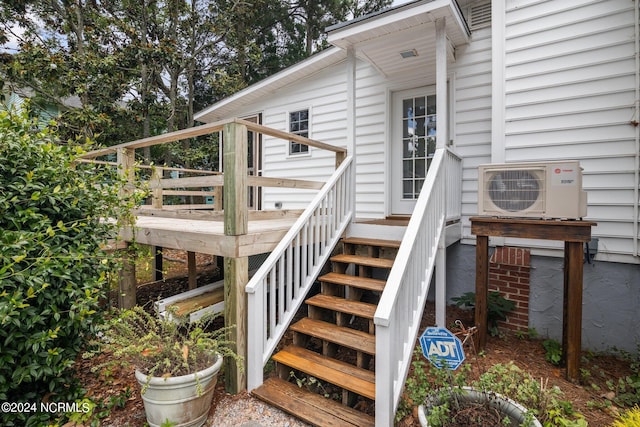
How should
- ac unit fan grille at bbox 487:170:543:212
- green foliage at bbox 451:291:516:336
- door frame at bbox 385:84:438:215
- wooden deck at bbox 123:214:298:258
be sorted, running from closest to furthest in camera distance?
1. wooden deck at bbox 123:214:298:258
2. ac unit fan grille at bbox 487:170:543:212
3. green foliage at bbox 451:291:516:336
4. door frame at bbox 385:84:438:215

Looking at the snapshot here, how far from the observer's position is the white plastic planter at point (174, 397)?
2.00m

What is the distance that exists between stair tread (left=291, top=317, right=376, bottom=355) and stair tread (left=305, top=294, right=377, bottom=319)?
0.15 metres

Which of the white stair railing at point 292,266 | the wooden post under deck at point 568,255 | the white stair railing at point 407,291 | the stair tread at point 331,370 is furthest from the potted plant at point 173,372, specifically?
the wooden post under deck at point 568,255

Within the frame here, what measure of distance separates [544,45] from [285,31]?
11548mm

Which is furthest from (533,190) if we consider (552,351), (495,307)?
(552,351)

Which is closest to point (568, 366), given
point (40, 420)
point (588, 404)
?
point (588, 404)

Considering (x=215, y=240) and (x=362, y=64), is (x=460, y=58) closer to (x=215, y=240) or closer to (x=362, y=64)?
(x=362, y=64)

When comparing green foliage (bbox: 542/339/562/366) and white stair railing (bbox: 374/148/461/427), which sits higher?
white stair railing (bbox: 374/148/461/427)

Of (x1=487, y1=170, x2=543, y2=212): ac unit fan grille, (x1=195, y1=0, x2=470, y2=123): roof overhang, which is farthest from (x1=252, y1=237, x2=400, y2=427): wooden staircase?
(x1=195, y1=0, x2=470, y2=123): roof overhang

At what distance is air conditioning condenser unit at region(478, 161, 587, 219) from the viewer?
2627 millimetres

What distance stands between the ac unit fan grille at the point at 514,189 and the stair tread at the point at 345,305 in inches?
59.4

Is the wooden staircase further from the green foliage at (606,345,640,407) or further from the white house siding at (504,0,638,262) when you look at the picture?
the white house siding at (504,0,638,262)

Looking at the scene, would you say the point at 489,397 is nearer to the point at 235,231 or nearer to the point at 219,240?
the point at 235,231

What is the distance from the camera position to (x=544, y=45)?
3.55 meters
